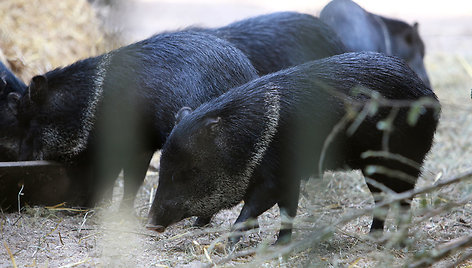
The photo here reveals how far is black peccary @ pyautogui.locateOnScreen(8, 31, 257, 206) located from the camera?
4453 millimetres

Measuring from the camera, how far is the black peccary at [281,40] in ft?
17.5

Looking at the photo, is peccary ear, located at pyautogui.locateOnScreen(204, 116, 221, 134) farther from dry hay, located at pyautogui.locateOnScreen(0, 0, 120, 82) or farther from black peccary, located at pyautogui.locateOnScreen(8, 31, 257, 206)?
dry hay, located at pyautogui.locateOnScreen(0, 0, 120, 82)

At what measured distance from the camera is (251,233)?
13.5ft

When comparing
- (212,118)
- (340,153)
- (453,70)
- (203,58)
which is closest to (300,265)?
(340,153)

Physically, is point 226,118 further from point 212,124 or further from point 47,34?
point 47,34

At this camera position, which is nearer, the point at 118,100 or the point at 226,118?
the point at 226,118

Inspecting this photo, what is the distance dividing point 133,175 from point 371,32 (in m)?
3.59

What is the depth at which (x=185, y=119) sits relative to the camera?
380 cm

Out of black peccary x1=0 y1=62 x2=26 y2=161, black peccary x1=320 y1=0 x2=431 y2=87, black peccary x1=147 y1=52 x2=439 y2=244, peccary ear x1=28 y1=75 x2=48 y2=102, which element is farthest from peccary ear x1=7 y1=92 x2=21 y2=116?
black peccary x1=320 y1=0 x2=431 y2=87

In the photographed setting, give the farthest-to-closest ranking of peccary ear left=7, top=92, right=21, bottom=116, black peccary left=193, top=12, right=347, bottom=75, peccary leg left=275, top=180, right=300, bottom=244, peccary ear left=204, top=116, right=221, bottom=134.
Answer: black peccary left=193, top=12, right=347, bottom=75, peccary ear left=7, top=92, right=21, bottom=116, peccary leg left=275, top=180, right=300, bottom=244, peccary ear left=204, top=116, right=221, bottom=134

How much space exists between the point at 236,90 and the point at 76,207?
5.58 feet

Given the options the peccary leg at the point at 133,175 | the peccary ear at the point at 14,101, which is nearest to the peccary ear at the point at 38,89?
the peccary ear at the point at 14,101

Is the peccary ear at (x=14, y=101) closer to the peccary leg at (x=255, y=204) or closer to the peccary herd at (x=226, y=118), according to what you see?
the peccary herd at (x=226, y=118)

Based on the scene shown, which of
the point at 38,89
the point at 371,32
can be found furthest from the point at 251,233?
the point at 371,32
